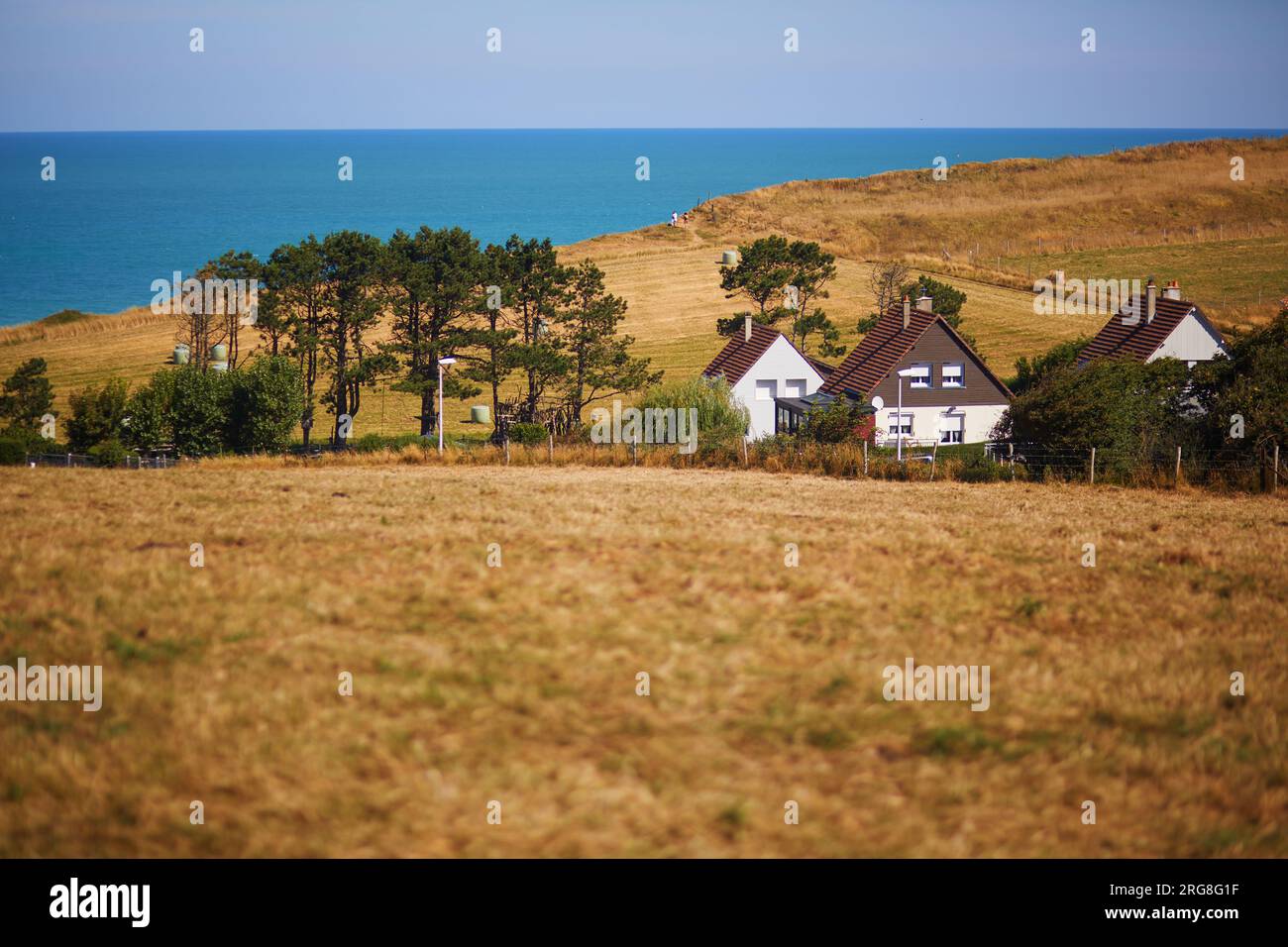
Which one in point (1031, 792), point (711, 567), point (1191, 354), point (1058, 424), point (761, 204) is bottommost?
point (1031, 792)

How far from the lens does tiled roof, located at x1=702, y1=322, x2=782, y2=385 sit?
62250 millimetres

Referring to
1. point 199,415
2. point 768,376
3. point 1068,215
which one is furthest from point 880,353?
point 1068,215

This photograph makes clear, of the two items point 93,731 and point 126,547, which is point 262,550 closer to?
point 126,547

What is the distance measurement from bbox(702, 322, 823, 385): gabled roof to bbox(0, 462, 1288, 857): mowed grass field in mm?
41877

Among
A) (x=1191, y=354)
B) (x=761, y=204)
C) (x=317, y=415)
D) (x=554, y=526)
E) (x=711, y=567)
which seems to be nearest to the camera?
(x=711, y=567)

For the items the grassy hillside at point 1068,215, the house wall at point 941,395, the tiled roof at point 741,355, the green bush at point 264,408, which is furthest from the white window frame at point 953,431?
the green bush at point 264,408

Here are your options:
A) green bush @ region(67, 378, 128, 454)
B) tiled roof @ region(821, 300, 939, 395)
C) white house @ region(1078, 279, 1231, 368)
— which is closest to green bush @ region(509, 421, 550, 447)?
green bush @ region(67, 378, 128, 454)

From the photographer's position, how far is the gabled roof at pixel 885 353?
5800 centimetres

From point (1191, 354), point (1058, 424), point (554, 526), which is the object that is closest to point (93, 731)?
point (554, 526)

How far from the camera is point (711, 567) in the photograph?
16.9m

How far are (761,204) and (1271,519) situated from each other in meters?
117

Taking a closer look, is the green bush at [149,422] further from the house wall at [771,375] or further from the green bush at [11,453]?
the house wall at [771,375]

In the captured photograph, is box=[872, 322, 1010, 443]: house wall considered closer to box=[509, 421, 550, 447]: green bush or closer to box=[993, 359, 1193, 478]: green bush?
box=[993, 359, 1193, 478]: green bush

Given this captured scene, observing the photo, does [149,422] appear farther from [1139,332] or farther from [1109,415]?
[1139,332]
